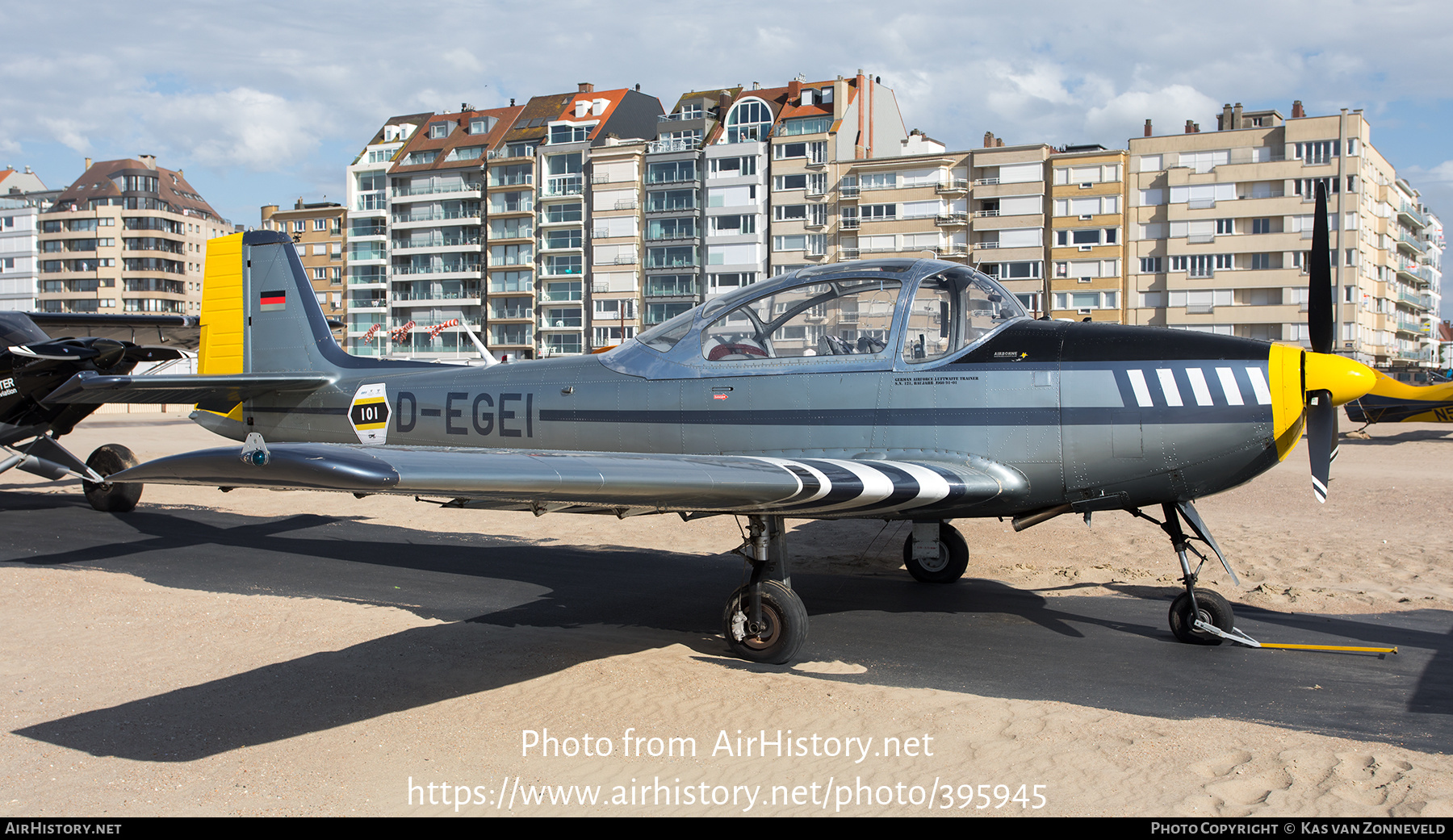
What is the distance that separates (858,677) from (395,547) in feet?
24.7

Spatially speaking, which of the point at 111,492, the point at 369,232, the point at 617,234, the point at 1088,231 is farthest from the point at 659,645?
the point at 369,232

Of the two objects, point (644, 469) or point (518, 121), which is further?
point (518, 121)

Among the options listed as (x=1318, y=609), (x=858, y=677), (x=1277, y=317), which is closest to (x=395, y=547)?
(x=858, y=677)

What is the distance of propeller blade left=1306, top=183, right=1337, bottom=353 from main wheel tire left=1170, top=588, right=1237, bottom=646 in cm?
201

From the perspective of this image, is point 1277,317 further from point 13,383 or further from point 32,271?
point 32,271

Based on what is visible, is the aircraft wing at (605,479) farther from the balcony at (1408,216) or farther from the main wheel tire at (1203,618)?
the balcony at (1408,216)

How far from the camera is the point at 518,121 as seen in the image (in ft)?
284

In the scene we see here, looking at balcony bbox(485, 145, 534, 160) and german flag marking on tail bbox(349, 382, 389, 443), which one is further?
balcony bbox(485, 145, 534, 160)

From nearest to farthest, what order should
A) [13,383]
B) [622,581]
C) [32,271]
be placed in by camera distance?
[622,581]
[13,383]
[32,271]

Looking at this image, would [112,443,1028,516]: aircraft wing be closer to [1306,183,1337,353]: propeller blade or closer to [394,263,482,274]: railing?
[1306,183,1337,353]: propeller blade

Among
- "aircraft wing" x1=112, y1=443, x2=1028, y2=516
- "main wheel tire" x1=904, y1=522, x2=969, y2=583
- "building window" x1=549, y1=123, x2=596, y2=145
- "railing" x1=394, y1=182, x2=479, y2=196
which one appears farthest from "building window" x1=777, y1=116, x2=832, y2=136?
"aircraft wing" x1=112, y1=443, x2=1028, y2=516

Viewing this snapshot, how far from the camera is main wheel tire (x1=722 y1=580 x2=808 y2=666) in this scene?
7086mm

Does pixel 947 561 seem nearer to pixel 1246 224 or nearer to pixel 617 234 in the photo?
pixel 1246 224

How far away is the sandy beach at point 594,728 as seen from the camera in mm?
4715
